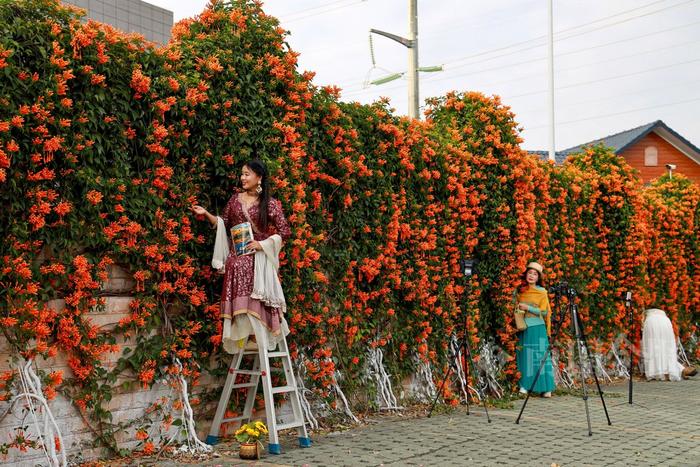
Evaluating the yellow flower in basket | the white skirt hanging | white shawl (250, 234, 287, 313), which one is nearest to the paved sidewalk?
the yellow flower in basket

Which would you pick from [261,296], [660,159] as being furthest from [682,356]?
[660,159]

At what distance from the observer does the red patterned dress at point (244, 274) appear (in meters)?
6.13

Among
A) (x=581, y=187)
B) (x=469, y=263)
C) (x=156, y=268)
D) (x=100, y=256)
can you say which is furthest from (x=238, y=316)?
(x=581, y=187)

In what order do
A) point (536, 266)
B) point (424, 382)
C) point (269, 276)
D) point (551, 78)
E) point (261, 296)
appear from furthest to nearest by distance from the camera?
point (551, 78) → point (536, 266) → point (424, 382) → point (269, 276) → point (261, 296)

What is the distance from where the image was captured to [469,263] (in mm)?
8445

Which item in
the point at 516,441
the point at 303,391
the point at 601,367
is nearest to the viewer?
the point at 516,441

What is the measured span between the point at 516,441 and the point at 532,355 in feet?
11.4

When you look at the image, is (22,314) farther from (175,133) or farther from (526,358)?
(526,358)

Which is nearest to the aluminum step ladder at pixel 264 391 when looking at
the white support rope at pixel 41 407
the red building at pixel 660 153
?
the white support rope at pixel 41 407

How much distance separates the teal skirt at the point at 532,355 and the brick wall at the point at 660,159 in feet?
81.7

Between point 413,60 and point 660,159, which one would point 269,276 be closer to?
point 413,60

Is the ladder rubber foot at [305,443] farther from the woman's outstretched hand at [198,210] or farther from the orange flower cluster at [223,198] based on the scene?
the woman's outstretched hand at [198,210]

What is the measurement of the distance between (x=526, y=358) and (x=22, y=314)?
7.14 metres

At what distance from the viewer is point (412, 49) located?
44.1ft
